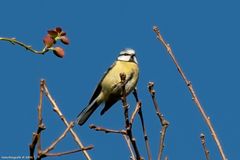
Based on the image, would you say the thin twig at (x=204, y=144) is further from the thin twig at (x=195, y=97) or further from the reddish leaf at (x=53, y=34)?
the reddish leaf at (x=53, y=34)

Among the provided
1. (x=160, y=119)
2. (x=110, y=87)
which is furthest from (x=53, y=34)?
(x=110, y=87)

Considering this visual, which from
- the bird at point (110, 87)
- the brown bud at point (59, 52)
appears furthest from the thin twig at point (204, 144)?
the bird at point (110, 87)

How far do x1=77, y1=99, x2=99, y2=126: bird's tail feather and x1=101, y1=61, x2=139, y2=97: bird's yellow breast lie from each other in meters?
0.21

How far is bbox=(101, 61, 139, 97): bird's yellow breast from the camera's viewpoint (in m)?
7.07

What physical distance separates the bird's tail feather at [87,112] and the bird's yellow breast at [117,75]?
0.21 m

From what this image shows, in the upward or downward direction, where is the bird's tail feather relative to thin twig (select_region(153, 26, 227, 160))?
upward

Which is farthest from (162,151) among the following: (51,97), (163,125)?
(51,97)

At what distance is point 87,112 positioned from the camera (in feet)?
23.1

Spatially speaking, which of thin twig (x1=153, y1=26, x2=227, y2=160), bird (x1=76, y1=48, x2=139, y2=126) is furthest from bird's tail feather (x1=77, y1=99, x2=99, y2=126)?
thin twig (x1=153, y1=26, x2=227, y2=160)

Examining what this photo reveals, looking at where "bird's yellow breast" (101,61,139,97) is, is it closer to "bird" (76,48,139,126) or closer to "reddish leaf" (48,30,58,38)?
"bird" (76,48,139,126)

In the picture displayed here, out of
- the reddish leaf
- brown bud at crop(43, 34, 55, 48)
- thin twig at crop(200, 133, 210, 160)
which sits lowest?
thin twig at crop(200, 133, 210, 160)

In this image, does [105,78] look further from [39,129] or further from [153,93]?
[39,129]

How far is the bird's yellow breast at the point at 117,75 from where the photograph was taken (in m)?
7.07

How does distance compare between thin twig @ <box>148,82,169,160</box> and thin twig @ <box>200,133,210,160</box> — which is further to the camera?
thin twig @ <box>200,133,210,160</box>
